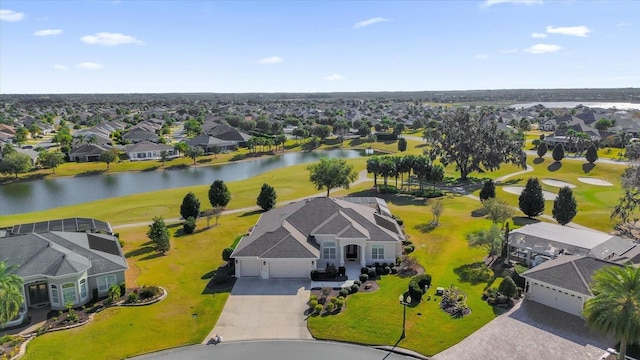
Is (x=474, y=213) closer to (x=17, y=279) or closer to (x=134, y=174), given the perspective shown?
(x=17, y=279)

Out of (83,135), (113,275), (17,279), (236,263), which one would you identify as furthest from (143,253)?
(83,135)

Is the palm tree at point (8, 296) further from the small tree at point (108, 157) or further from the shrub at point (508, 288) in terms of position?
the small tree at point (108, 157)

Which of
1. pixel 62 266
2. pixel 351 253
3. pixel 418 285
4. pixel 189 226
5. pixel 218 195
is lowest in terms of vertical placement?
pixel 418 285

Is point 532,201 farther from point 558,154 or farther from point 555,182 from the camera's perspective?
point 558,154

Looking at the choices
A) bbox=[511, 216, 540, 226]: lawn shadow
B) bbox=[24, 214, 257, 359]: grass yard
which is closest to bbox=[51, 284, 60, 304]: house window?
bbox=[24, 214, 257, 359]: grass yard

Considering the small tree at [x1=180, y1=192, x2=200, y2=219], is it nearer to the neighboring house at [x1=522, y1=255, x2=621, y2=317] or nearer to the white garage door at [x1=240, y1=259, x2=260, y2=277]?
the white garage door at [x1=240, y1=259, x2=260, y2=277]

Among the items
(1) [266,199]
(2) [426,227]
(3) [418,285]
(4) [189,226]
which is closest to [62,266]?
(4) [189,226]

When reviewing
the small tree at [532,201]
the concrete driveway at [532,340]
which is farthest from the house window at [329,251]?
the small tree at [532,201]
